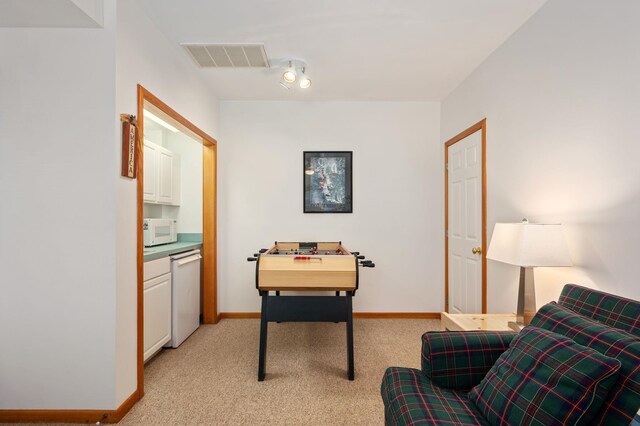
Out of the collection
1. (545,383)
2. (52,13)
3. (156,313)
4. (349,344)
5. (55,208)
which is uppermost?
(52,13)

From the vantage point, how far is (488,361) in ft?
4.75

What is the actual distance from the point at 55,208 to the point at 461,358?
7.88 feet

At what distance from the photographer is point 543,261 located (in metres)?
A: 1.67

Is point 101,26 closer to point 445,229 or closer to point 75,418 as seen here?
point 75,418

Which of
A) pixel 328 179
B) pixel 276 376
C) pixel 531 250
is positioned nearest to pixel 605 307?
pixel 531 250

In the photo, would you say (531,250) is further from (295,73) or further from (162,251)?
(162,251)

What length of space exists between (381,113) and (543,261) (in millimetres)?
2621

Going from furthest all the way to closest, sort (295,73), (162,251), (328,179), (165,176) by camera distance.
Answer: (328,179), (165,176), (295,73), (162,251)

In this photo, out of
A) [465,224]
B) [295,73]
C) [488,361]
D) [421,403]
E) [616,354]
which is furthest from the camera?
[465,224]

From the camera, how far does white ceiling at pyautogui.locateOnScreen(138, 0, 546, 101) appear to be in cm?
207

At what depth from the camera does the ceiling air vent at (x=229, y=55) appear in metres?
2.52

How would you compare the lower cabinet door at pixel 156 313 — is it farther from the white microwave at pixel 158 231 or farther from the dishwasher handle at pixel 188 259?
the white microwave at pixel 158 231

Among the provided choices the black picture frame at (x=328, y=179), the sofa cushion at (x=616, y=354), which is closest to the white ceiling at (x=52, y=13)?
the black picture frame at (x=328, y=179)

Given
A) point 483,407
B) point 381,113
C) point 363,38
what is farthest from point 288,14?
point 483,407
